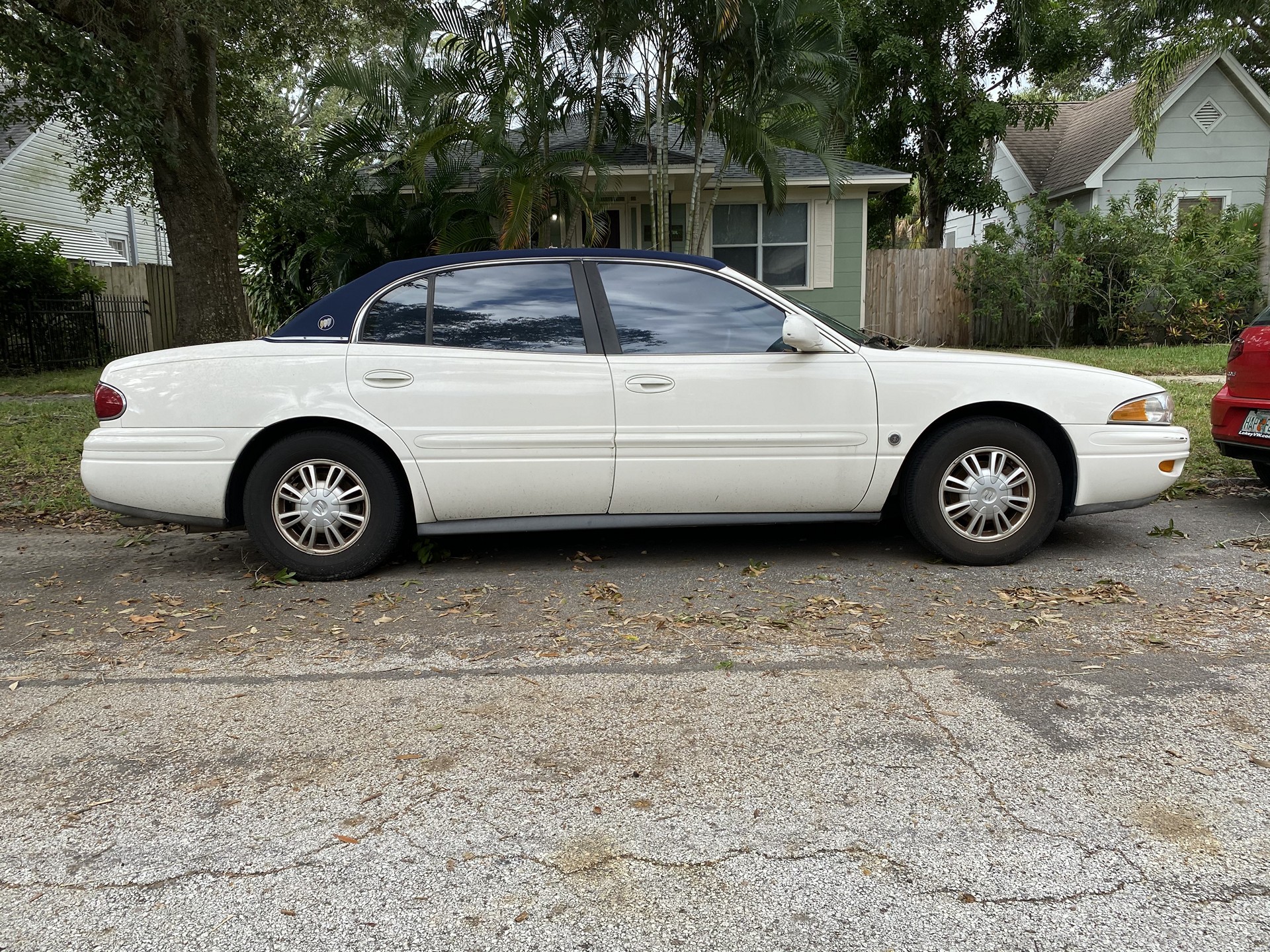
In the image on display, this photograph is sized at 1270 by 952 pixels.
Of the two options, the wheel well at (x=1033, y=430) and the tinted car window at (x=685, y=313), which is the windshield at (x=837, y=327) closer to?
the tinted car window at (x=685, y=313)

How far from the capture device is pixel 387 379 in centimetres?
505

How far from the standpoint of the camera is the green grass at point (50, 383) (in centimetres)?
1433

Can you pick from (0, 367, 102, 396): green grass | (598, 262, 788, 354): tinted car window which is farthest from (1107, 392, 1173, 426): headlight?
(0, 367, 102, 396): green grass

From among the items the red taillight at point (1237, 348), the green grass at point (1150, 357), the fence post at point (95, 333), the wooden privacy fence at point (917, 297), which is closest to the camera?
the red taillight at point (1237, 348)

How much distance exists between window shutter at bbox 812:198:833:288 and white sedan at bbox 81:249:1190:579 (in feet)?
42.3

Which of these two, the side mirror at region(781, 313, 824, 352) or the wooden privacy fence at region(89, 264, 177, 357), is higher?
the wooden privacy fence at region(89, 264, 177, 357)

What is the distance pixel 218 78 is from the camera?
14.5m

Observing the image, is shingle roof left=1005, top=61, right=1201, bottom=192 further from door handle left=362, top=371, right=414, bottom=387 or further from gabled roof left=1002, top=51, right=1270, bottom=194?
door handle left=362, top=371, right=414, bottom=387

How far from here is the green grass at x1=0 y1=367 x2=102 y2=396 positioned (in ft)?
47.0

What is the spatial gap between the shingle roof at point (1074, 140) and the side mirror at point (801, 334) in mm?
19379

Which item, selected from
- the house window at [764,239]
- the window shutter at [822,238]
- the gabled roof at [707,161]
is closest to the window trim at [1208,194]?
the gabled roof at [707,161]

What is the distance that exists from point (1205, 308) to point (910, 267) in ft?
16.6

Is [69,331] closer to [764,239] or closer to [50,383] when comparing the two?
[50,383]

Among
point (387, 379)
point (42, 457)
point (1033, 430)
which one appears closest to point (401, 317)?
point (387, 379)
